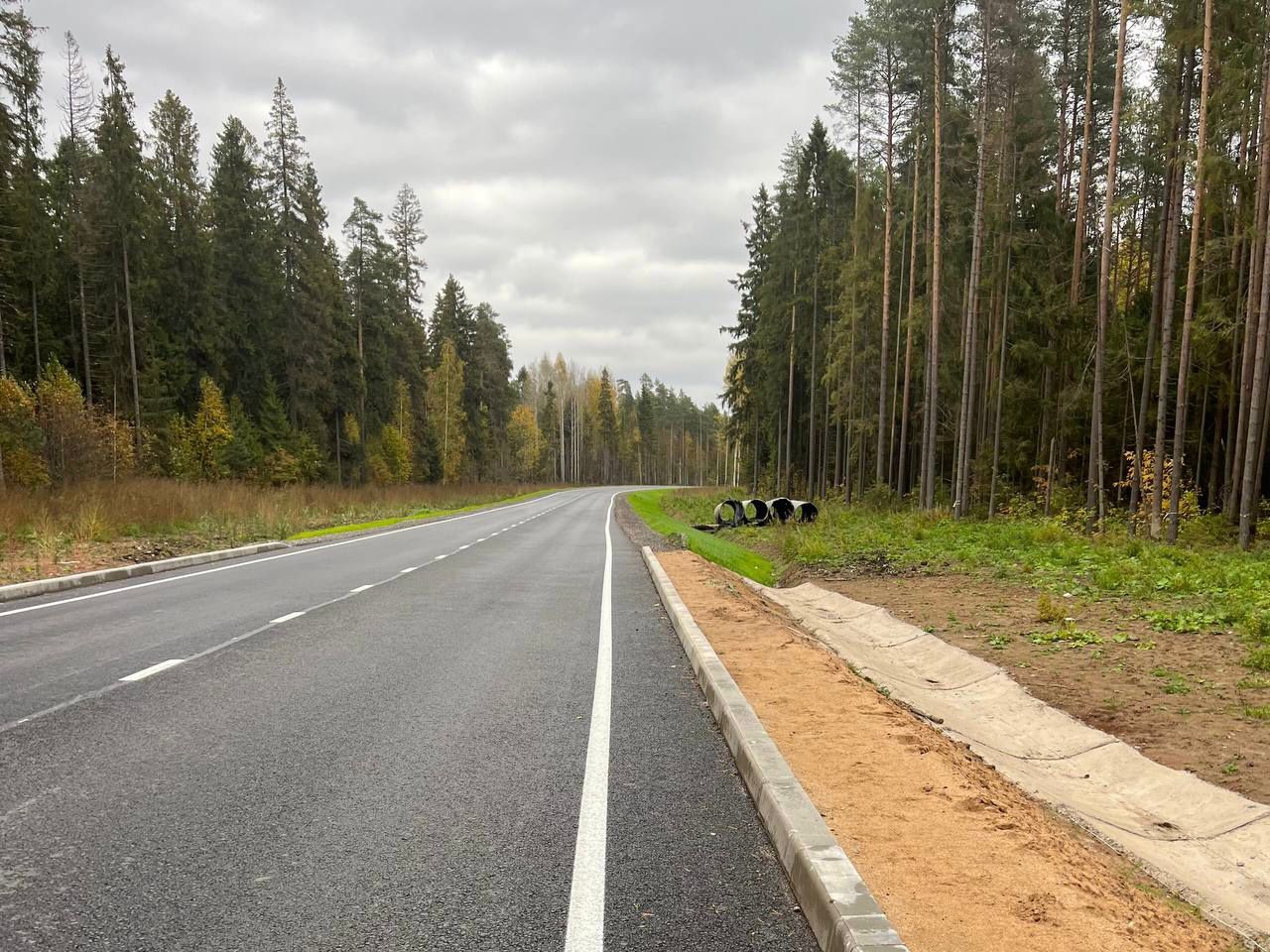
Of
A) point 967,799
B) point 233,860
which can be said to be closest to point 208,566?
point 233,860

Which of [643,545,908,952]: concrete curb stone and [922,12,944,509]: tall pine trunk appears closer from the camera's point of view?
[643,545,908,952]: concrete curb stone

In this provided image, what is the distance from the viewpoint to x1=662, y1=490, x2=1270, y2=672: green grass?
33.3ft

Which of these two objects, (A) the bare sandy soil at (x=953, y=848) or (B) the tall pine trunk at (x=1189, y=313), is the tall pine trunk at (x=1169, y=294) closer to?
(B) the tall pine trunk at (x=1189, y=313)

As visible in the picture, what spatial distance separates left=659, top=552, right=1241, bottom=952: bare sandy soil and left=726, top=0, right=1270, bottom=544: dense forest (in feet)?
45.5

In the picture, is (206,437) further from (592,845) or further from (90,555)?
(592,845)

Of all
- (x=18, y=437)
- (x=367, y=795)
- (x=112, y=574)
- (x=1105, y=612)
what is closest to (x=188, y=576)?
(x=112, y=574)

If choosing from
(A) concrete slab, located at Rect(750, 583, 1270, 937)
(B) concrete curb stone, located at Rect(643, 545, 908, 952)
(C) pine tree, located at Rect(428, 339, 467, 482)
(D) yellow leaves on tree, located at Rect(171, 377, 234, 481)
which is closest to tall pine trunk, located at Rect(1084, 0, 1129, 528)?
(A) concrete slab, located at Rect(750, 583, 1270, 937)

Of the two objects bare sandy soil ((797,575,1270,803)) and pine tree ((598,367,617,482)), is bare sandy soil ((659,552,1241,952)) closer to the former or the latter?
bare sandy soil ((797,575,1270,803))

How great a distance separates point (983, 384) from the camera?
30.0 metres

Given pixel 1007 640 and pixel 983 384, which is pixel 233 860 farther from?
pixel 983 384

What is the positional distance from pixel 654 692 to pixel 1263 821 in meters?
4.33

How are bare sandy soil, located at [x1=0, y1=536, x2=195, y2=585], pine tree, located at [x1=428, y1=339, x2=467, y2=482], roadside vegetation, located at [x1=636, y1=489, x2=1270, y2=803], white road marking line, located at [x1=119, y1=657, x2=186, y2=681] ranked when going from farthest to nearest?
pine tree, located at [x1=428, y1=339, x2=467, y2=482] < bare sandy soil, located at [x1=0, y1=536, x2=195, y2=585] < roadside vegetation, located at [x1=636, y1=489, x2=1270, y2=803] < white road marking line, located at [x1=119, y1=657, x2=186, y2=681]

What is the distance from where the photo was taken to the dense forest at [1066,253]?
17547 mm

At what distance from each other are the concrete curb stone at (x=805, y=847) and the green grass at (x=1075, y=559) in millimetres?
6191
